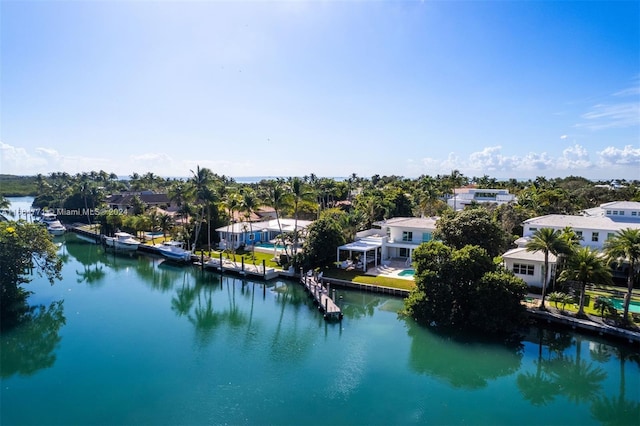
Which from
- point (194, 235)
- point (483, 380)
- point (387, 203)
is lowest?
point (483, 380)

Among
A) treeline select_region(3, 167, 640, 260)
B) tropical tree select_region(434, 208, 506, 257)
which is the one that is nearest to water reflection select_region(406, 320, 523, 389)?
tropical tree select_region(434, 208, 506, 257)

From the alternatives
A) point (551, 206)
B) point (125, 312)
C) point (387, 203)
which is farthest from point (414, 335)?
point (551, 206)

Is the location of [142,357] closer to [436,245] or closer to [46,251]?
[46,251]

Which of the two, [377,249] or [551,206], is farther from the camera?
[551,206]

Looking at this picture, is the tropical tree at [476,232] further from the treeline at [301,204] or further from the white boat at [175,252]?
the white boat at [175,252]

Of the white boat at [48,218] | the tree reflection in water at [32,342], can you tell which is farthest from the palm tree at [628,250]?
the white boat at [48,218]

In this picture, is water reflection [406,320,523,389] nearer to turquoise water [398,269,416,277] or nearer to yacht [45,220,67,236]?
turquoise water [398,269,416,277]
